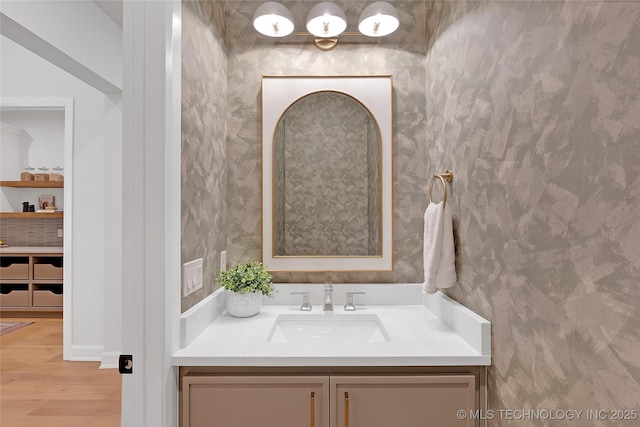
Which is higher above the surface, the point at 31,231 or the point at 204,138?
the point at 204,138

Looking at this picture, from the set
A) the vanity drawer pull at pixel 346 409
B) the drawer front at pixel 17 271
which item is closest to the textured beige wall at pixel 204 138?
the vanity drawer pull at pixel 346 409

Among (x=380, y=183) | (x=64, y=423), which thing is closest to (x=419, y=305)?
(x=380, y=183)

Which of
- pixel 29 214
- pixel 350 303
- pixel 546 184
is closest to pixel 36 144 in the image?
pixel 29 214

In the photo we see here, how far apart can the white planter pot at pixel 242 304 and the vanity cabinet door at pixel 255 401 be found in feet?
1.40

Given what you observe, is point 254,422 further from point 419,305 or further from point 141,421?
point 419,305

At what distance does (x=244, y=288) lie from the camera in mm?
1574

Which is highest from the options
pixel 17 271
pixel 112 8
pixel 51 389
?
pixel 112 8

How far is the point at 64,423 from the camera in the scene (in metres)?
2.07

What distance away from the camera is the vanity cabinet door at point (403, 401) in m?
1.17

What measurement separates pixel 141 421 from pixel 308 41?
174 cm

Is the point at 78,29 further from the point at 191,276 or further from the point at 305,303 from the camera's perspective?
the point at 305,303

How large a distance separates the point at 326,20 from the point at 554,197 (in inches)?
52.4

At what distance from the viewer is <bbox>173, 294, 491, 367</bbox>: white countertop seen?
1156 millimetres

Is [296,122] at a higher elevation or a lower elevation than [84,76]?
lower
